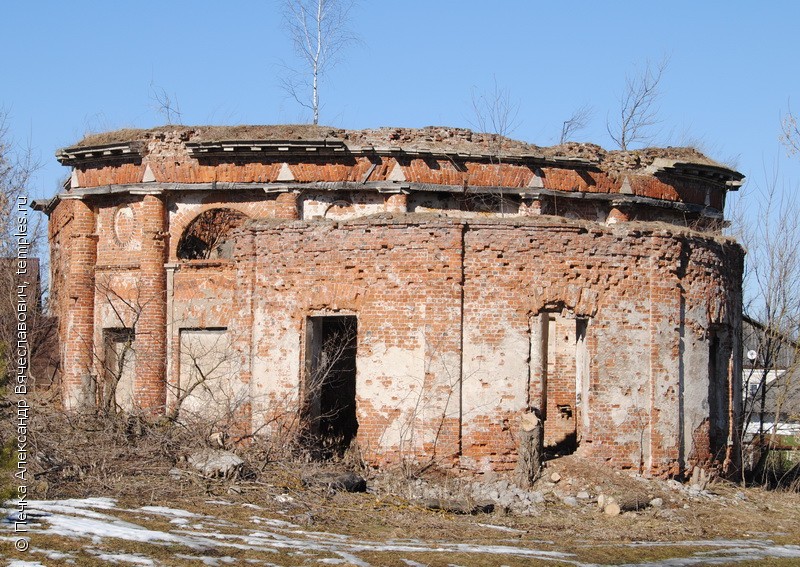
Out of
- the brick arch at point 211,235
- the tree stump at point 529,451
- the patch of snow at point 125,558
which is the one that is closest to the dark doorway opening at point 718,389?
the tree stump at point 529,451

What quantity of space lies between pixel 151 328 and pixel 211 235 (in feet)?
8.02

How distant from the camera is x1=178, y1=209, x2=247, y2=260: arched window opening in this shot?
67.4 feet

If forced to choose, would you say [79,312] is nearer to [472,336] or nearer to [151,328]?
[151,328]

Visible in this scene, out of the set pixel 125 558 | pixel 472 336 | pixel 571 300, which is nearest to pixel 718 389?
pixel 571 300

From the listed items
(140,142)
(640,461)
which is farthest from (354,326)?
(140,142)

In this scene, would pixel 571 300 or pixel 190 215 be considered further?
pixel 190 215

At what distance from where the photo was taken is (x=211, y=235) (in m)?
20.9

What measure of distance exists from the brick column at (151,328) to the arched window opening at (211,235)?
0.78 m

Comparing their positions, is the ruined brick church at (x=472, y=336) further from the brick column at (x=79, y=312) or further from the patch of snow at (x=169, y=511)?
the patch of snow at (x=169, y=511)

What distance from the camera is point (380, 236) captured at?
556 inches

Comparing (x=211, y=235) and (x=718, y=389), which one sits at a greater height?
(x=211, y=235)

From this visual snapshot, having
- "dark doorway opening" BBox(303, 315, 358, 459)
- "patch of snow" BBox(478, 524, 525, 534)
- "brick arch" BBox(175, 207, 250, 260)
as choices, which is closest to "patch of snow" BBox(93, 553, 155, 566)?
"patch of snow" BBox(478, 524, 525, 534)

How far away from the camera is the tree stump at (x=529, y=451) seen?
1354 centimetres

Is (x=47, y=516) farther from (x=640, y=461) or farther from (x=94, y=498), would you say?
(x=640, y=461)
